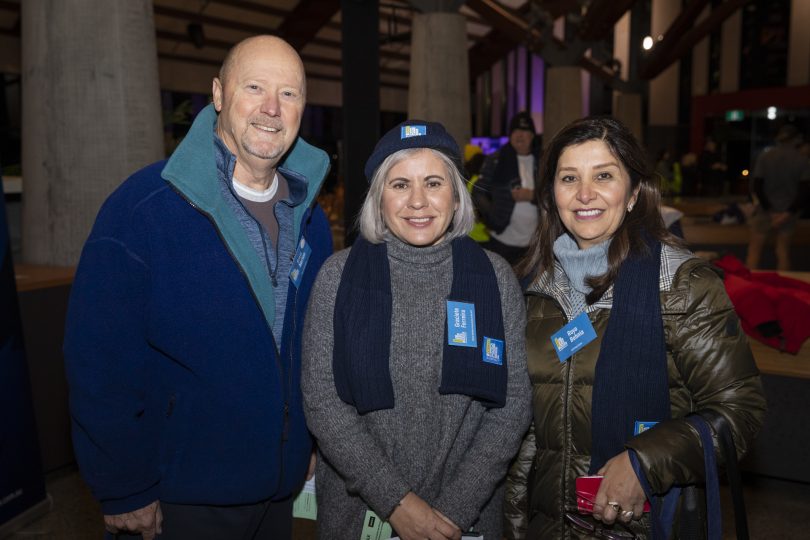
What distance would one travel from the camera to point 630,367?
1611 millimetres

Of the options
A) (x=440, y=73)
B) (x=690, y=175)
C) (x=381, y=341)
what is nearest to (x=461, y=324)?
(x=381, y=341)

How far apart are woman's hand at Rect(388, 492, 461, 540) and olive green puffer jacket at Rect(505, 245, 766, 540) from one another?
0.94ft

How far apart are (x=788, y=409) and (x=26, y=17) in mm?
4708

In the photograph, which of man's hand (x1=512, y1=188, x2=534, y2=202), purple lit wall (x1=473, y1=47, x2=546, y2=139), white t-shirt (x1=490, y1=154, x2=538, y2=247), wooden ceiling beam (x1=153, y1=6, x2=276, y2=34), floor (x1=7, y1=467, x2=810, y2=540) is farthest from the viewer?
purple lit wall (x1=473, y1=47, x2=546, y2=139)

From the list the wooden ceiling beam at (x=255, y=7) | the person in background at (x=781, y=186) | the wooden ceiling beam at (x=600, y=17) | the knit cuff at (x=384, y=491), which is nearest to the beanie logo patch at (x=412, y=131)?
the knit cuff at (x=384, y=491)

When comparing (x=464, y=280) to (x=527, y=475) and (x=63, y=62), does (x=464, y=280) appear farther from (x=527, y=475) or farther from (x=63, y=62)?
(x=63, y=62)

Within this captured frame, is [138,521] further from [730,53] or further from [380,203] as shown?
[730,53]

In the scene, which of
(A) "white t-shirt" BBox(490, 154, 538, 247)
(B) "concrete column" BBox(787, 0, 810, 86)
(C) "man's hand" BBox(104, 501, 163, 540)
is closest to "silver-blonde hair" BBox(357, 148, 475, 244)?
(C) "man's hand" BBox(104, 501, 163, 540)

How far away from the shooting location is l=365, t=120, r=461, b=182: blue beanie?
173 centimetres

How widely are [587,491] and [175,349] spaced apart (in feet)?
3.58

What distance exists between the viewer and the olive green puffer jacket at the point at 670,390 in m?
1.53

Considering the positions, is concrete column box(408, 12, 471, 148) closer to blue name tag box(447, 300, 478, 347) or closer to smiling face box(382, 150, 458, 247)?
smiling face box(382, 150, 458, 247)

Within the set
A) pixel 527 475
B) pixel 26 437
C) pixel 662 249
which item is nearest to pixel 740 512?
pixel 527 475

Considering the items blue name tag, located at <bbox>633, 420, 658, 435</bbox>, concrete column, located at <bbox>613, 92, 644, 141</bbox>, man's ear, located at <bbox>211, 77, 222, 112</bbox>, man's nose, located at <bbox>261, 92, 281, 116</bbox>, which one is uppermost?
concrete column, located at <bbox>613, 92, 644, 141</bbox>
